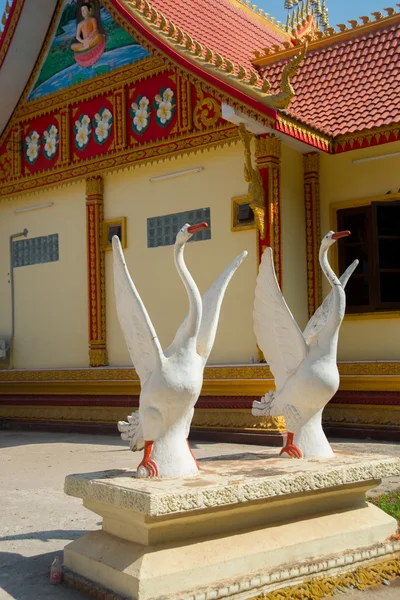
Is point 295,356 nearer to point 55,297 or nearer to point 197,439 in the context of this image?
point 197,439

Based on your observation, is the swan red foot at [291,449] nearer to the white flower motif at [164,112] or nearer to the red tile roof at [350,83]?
the red tile roof at [350,83]

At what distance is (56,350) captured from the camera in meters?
11.7

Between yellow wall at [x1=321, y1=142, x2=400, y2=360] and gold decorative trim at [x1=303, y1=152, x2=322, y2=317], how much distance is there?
101 mm

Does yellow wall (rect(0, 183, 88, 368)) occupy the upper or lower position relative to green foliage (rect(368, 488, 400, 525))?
upper

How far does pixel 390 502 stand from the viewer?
5.25 meters

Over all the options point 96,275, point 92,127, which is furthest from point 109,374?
point 92,127

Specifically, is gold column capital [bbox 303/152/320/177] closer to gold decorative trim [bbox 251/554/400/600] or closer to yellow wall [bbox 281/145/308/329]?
yellow wall [bbox 281/145/308/329]

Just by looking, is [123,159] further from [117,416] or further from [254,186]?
[117,416]

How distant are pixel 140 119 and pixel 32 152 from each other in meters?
2.51

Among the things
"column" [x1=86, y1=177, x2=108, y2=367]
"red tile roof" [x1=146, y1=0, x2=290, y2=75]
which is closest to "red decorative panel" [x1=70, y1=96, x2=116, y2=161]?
"column" [x1=86, y1=177, x2=108, y2=367]

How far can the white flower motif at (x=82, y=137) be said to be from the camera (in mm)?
11461

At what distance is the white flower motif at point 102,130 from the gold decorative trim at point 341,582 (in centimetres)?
837

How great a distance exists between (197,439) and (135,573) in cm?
606

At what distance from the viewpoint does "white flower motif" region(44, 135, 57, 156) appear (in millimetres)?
11953
